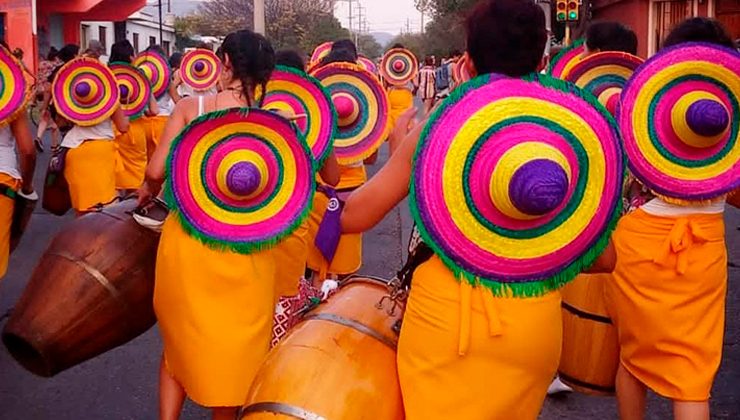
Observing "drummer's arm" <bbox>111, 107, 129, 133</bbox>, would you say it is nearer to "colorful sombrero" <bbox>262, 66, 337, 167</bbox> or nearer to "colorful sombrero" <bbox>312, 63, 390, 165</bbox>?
"colorful sombrero" <bbox>312, 63, 390, 165</bbox>

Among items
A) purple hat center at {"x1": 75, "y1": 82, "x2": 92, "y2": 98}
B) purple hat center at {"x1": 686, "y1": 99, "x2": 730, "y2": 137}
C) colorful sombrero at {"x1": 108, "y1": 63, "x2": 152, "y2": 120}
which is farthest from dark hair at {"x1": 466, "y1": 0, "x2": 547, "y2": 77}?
colorful sombrero at {"x1": 108, "y1": 63, "x2": 152, "y2": 120}

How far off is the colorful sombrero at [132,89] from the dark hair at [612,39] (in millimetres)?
5301

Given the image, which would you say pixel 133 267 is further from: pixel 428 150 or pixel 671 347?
pixel 671 347

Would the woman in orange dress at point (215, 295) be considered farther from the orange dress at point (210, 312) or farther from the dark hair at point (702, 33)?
the dark hair at point (702, 33)

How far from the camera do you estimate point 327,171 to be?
14.6 feet

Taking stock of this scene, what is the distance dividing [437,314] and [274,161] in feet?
4.22

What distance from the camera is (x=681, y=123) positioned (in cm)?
345

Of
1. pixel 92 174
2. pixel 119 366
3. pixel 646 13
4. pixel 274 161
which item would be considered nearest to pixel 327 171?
pixel 274 161

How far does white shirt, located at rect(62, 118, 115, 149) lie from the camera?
7.32 meters

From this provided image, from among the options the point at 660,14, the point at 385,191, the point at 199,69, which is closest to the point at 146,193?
the point at 385,191

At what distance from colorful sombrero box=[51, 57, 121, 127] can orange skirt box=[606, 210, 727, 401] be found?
471cm

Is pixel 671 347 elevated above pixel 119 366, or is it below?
above

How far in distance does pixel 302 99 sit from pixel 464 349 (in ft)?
8.38

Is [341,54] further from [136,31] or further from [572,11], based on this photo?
[136,31]
